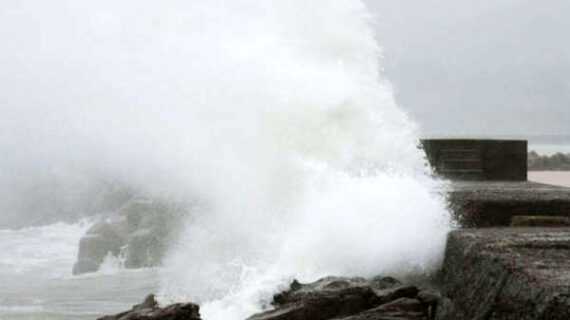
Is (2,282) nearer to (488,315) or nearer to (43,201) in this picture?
(488,315)

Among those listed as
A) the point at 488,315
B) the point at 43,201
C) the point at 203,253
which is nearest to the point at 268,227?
the point at 203,253

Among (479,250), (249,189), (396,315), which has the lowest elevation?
(396,315)

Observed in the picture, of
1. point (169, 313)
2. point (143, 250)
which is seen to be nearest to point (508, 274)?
point (169, 313)

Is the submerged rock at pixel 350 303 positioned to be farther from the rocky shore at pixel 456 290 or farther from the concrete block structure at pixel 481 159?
the concrete block structure at pixel 481 159

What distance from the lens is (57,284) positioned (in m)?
11.1

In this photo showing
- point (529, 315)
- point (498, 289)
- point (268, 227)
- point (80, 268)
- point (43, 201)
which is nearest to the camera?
point (529, 315)

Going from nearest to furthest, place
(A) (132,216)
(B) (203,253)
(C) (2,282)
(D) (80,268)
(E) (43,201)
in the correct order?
1. (B) (203,253)
2. (C) (2,282)
3. (D) (80,268)
4. (A) (132,216)
5. (E) (43,201)

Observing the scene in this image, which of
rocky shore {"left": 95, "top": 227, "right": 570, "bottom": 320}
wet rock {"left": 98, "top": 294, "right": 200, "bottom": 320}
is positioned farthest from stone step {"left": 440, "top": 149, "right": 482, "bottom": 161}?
wet rock {"left": 98, "top": 294, "right": 200, "bottom": 320}

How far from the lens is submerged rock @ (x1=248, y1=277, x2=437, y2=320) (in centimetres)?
488

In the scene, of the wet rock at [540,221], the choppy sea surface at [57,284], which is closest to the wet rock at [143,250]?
Result: the choppy sea surface at [57,284]

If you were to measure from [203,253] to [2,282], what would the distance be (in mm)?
2764

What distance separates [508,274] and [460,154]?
6886 mm

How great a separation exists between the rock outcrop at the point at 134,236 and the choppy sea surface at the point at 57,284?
0.26m

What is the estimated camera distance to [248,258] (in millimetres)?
7918
